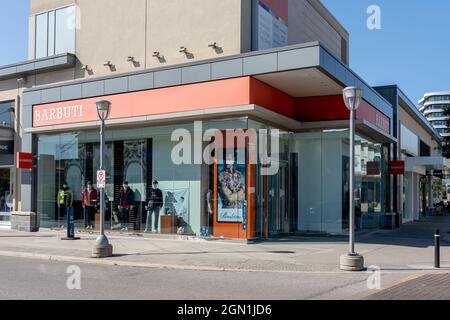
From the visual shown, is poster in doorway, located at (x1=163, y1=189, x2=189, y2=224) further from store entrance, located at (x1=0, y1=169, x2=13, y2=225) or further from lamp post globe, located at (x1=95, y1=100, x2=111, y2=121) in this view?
store entrance, located at (x1=0, y1=169, x2=13, y2=225)

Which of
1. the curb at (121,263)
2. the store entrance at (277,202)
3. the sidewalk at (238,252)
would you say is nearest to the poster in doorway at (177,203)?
the sidewalk at (238,252)

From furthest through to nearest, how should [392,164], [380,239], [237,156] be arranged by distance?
1. [392,164]
2. [380,239]
3. [237,156]

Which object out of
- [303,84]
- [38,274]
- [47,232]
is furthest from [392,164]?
[38,274]

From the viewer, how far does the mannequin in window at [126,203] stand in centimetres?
2025

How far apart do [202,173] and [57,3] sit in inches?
455

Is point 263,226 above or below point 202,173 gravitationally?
below

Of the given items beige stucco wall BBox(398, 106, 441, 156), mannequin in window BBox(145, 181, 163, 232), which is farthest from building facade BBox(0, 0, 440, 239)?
beige stucco wall BBox(398, 106, 441, 156)

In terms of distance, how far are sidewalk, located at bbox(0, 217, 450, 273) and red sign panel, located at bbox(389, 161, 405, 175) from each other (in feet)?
24.8

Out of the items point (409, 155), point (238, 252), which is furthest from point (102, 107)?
point (409, 155)

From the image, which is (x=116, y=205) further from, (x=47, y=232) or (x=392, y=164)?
(x=392, y=164)

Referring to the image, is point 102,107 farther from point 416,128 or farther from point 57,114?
point 416,128

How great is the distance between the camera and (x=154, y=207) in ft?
64.7
